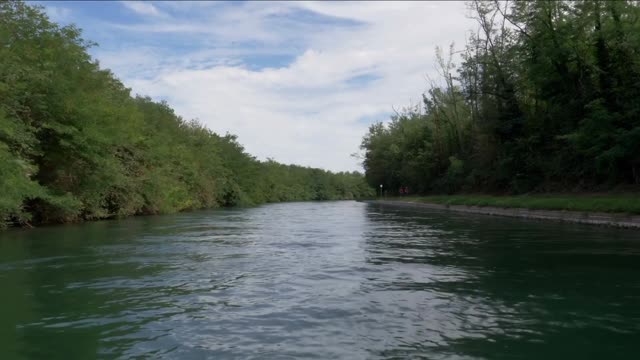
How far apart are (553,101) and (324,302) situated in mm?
36179

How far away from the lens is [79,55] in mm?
33750

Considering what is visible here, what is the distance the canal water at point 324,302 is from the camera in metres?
6.91

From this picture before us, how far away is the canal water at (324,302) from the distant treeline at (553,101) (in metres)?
16.8

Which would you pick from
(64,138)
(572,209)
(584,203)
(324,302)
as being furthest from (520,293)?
(64,138)

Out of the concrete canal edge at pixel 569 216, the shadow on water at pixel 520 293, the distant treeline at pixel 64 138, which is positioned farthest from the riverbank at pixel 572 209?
the distant treeline at pixel 64 138

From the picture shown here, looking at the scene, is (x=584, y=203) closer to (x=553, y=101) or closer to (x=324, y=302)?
(x=553, y=101)

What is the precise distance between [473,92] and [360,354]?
49180 millimetres

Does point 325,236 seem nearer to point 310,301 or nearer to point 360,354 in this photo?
point 310,301

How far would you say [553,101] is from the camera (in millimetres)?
40344

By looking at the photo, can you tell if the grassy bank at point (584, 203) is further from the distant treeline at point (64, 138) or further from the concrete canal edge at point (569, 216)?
the distant treeline at point (64, 138)

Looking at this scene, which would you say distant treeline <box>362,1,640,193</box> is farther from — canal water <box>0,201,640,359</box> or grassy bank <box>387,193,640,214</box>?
canal water <box>0,201,640,359</box>

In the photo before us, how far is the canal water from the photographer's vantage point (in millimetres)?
6914

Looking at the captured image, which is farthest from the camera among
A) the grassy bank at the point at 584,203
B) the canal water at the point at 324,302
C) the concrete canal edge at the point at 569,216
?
the grassy bank at the point at 584,203

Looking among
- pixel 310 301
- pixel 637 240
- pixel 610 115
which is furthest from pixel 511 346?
pixel 610 115
